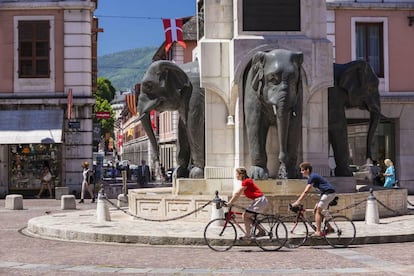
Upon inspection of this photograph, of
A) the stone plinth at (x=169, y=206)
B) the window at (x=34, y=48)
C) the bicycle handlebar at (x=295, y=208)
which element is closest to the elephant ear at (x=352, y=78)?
the stone plinth at (x=169, y=206)

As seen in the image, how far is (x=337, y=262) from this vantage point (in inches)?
537

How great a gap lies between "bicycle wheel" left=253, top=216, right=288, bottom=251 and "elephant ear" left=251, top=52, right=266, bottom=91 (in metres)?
4.78

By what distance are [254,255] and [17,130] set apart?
23.5 m

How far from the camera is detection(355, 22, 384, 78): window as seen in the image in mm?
37844

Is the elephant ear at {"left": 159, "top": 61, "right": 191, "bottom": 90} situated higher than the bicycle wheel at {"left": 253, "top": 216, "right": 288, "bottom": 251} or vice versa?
the elephant ear at {"left": 159, "top": 61, "right": 191, "bottom": 90}

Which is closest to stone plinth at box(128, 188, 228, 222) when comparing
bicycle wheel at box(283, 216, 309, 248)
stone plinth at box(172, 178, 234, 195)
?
stone plinth at box(172, 178, 234, 195)

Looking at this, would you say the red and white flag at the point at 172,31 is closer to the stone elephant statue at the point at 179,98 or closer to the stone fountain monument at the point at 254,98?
the stone elephant statue at the point at 179,98

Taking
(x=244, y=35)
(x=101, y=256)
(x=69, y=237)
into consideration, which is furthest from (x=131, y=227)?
(x=244, y=35)

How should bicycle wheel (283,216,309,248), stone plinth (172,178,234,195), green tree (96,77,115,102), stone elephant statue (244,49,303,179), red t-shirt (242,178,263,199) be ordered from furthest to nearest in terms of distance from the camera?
green tree (96,77,115,102) → stone plinth (172,178,234,195) → stone elephant statue (244,49,303,179) → bicycle wheel (283,216,309,248) → red t-shirt (242,178,263,199)

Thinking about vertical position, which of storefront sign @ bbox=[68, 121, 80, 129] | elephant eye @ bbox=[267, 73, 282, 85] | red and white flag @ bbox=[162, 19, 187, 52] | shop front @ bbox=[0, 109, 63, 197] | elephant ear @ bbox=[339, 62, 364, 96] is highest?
red and white flag @ bbox=[162, 19, 187, 52]

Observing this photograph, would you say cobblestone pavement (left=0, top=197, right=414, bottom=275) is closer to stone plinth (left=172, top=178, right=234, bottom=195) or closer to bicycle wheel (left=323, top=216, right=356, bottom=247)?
bicycle wheel (left=323, top=216, right=356, bottom=247)

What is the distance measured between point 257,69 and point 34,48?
19835 mm

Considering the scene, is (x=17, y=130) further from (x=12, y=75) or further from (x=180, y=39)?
(x=180, y=39)

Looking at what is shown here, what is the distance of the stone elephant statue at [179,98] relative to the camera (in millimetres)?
21188
